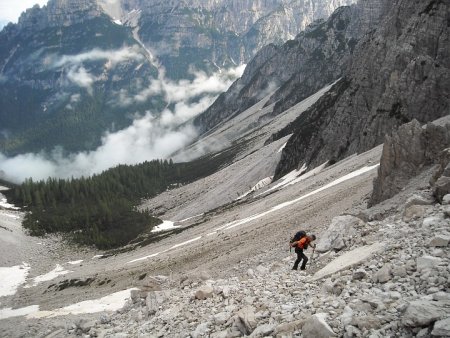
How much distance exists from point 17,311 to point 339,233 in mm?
45633

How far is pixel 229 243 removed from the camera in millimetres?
42344

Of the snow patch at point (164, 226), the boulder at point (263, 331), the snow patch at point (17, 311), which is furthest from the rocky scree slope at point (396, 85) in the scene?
the boulder at point (263, 331)

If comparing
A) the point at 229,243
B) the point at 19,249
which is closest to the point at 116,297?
the point at 229,243

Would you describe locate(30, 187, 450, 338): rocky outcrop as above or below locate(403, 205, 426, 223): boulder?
below

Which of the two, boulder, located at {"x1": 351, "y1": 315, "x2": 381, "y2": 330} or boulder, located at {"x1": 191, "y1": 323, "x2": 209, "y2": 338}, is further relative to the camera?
boulder, located at {"x1": 191, "y1": 323, "x2": 209, "y2": 338}

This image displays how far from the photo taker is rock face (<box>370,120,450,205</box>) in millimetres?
27703

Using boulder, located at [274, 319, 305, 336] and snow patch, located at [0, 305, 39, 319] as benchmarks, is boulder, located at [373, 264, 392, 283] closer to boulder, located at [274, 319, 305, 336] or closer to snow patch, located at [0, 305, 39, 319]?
boulder, located at [274, 319, 305, 336]

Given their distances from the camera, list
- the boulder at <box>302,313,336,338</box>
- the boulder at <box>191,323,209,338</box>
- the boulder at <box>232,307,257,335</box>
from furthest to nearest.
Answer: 1. the boulder at <box>191,323,209,338</box>
2. the boulder at <box>232,307,257,335</box>
3. the boulder at <box>302,313,336,338</box>

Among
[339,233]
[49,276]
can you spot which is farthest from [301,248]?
[49,276]

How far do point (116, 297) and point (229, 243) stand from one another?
12.2m

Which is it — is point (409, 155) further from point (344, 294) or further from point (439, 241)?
point (344, 294)

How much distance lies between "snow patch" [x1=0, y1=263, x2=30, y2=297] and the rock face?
58335 millimetres

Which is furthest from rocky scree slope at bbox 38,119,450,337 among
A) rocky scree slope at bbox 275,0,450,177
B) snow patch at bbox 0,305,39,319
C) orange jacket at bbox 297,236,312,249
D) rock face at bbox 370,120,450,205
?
rocky scree slope at bbox 275,0,450,177

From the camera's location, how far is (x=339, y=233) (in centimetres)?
2045
